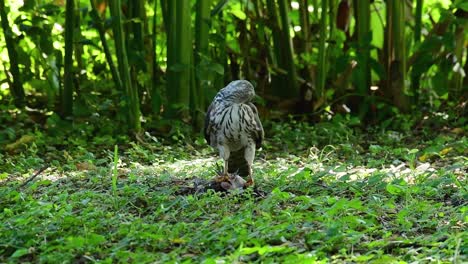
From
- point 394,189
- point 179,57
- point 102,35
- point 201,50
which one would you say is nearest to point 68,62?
point 102,35

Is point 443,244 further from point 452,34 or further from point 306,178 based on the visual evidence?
point 452,34

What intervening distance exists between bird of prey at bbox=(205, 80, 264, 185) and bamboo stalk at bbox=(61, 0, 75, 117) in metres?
2.80

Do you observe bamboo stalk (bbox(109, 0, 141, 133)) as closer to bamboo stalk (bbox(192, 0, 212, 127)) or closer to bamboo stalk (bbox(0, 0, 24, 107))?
bamboo stalk (bbox(192, 0, 212, 127))

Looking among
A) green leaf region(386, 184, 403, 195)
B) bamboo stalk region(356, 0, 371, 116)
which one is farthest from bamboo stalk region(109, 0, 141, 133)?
green leaf region(386, 184, 403, 195)

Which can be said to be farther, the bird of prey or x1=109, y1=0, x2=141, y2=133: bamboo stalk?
x1=109, y1=0, x2=141, y2=133: bamboo stalk

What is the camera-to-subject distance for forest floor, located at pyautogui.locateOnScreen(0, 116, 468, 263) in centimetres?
415

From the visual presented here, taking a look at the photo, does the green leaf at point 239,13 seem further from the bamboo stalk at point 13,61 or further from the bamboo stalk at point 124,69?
the bamboo stalk at point 13,61

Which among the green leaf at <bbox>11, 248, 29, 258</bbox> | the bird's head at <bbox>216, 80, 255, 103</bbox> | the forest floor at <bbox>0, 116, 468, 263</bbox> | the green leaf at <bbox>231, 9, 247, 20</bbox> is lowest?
the forest floor at <bbox>0, 116, 468, 263</bbox>

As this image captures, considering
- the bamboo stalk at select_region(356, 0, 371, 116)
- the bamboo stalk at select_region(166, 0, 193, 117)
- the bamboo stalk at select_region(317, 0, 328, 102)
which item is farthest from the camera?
the bamboo stalk at select_region(356, 0, 371, 116)

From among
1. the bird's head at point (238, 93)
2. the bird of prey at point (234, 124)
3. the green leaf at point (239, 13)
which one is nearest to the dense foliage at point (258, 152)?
the green leaf at point (239, 13)

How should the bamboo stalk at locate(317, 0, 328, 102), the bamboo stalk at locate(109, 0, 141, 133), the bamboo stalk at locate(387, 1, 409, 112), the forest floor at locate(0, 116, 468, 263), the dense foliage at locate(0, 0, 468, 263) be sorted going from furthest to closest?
1. the bamboo stalk at locate(387, 1, 409, 112)
2. the bamboo stalk at locate(317, 0, 328, 102)
3. the bamboo stalk at locate(109, 0, 141, 133)
4. the dense foliage at locate(0, 0, 468, 263)
5. the forest floor at locate(0, 116, 468, 263)

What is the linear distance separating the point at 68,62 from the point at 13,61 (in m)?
0.65

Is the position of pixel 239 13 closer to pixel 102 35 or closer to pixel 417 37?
pixel 102 35

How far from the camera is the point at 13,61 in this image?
870 centimetres
